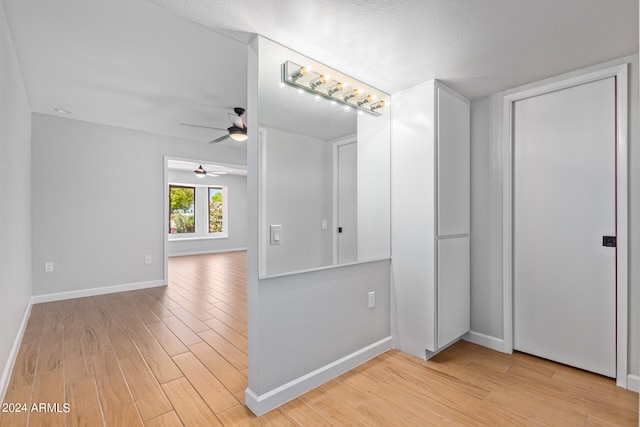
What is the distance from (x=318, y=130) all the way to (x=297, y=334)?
153 cm

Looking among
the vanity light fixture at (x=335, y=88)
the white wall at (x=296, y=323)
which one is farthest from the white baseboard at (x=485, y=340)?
the vanity light fixture at (x=335, y=88)

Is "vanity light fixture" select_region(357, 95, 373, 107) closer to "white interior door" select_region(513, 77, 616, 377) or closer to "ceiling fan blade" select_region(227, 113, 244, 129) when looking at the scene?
"white interior door" select_region(513, 77, 616, 377)

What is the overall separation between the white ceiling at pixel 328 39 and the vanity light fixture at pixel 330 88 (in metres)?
0.11

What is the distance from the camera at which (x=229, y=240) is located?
920 centimetres

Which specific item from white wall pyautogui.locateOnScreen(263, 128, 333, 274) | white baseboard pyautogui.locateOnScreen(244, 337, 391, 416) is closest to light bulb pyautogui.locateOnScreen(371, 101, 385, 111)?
white wall pyautogui.locateOnScreen(263, 128, 333, 274)

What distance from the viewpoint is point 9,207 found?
2.27 metres

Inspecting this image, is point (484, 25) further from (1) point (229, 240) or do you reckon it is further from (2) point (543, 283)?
(1) point (229, 240)

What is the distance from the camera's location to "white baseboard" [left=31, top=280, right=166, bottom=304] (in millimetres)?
3926

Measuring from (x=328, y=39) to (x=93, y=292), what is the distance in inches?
184

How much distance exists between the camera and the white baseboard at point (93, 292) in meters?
3.93

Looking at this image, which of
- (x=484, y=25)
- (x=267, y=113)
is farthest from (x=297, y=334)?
(x=484, y=25)

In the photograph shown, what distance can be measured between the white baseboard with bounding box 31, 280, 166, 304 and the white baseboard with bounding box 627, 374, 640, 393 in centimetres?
549

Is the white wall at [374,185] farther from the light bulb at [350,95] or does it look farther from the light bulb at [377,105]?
the light bulb at [350,95]

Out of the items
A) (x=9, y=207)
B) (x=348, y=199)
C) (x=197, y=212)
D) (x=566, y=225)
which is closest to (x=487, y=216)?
(x=566, y=225)
